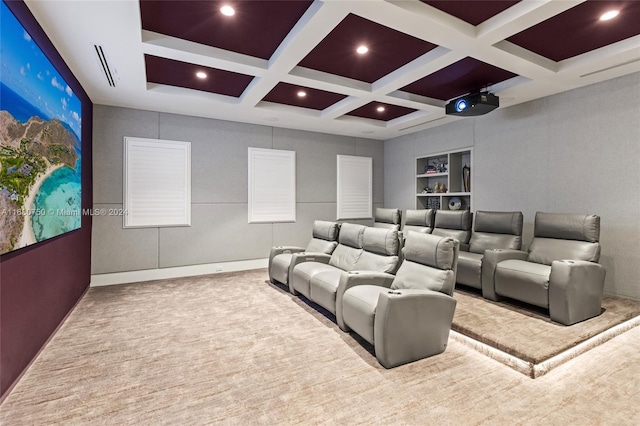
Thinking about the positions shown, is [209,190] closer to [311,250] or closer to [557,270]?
[311,250]

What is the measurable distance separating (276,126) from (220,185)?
159 centimetres

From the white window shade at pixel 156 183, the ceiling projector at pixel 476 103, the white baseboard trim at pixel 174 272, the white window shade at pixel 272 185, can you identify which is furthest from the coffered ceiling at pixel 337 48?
the white baseboard trim at pixel 174 272

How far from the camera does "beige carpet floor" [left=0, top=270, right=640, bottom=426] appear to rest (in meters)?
1.88

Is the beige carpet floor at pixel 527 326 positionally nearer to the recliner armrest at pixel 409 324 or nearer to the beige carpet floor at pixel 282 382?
the beige carpet floor at pixel 282 382

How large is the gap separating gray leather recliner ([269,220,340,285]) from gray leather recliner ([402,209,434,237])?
1369 millimetres

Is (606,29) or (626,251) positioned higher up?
(606,29)

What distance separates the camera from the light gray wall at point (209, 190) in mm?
4734

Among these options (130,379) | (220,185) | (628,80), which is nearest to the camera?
(130,379)

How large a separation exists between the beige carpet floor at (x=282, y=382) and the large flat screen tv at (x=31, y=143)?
103cm

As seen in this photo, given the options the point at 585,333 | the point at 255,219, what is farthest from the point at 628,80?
the point at 255,219

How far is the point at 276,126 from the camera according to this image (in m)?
6.05

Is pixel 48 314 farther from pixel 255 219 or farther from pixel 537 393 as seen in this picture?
pixel 537 393

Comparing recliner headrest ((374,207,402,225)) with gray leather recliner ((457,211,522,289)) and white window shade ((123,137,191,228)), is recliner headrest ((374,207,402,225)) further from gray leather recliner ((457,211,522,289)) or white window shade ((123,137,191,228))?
white window shade ((123,137,191,228))

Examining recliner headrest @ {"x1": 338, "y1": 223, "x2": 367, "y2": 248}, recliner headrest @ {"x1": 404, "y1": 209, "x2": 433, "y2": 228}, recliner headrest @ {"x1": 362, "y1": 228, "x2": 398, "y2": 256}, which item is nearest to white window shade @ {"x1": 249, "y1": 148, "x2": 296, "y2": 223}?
recliner headrest @ {"x1": 338, "y1": 223, "x2": 367, "y2": 248}
